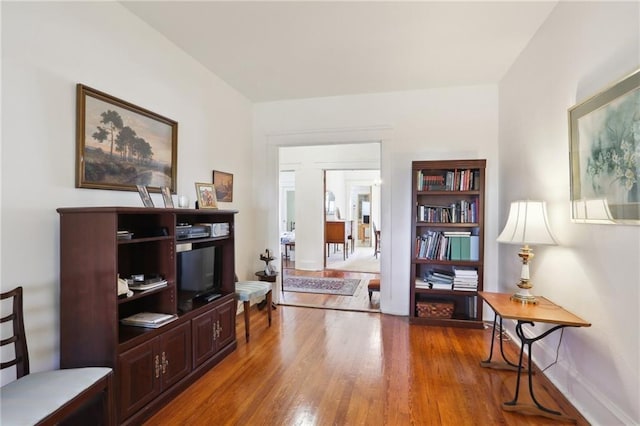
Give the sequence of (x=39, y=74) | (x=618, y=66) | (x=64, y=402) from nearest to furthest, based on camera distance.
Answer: (x=64, y=402)
(x=618, y=66)
(x=39, y=74)

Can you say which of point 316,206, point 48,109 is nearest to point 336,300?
point 316,206

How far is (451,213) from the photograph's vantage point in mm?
3758

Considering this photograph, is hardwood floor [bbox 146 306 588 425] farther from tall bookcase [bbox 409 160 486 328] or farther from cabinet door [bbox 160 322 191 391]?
tall bookcase [bbox 409 160 486 328]

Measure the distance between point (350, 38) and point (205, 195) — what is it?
2024 millimetres

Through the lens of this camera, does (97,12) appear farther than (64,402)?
Yes

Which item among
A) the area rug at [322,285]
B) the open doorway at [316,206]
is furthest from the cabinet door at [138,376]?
the area rug at [322,285]

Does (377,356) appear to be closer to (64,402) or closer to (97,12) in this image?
(64,402)

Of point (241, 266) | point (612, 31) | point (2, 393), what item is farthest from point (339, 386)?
point (612, 31)

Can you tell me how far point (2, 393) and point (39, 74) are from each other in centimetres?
171

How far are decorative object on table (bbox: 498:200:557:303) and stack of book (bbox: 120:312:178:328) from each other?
2.56 meters

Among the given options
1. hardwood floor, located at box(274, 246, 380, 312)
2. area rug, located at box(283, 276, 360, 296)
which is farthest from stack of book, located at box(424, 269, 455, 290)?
area rug, located at box(283, 276, 360, 296)

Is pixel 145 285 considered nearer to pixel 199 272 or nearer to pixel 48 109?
pixel 199 272

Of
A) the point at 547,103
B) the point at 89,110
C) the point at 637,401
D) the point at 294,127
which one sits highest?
the point at 294,127

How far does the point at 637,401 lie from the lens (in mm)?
1565
